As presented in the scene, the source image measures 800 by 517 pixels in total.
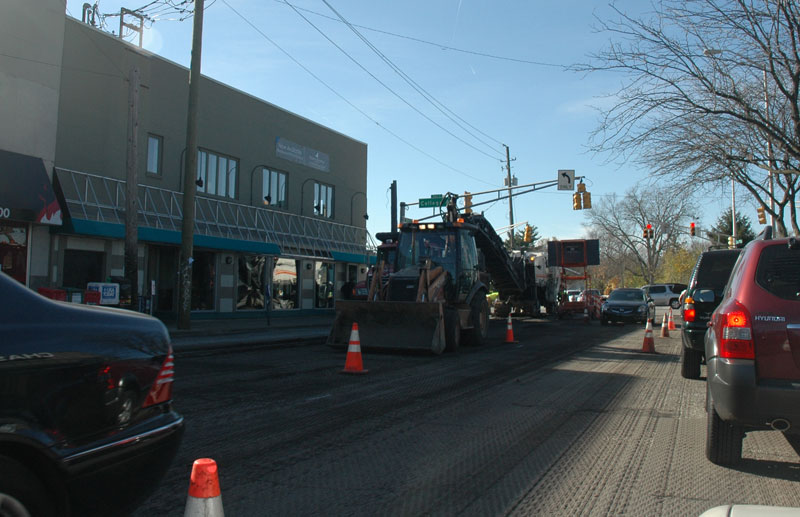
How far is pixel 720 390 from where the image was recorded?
4.54m

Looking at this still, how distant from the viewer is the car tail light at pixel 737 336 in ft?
14.7

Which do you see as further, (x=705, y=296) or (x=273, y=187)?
(x=273, y=187)

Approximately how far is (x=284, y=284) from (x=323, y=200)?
5954mm

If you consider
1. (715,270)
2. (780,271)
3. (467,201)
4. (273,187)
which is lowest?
(780,271)

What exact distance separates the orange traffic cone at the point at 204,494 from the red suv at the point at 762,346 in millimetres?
3695

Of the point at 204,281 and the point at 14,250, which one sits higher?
the point at 14,250

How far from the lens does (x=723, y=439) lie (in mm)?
5016

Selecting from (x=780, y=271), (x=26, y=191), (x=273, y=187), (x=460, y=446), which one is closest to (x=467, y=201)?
(x=273, y=187)

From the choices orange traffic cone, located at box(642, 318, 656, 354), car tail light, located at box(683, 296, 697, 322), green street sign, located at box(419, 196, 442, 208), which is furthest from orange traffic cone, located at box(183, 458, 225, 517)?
green street sign, located at box(419, 196, 442, 208)

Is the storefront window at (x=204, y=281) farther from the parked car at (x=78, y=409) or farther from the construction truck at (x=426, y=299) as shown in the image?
the parked car at (x=78, y=409)

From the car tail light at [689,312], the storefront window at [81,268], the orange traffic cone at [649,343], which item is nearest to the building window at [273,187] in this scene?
the storefront window at [81,268]

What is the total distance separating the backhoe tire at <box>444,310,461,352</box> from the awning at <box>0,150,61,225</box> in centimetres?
1168

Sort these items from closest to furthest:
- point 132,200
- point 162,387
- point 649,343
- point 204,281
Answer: point 162,387 → point 649,343 → point 132,200 → point 204,281

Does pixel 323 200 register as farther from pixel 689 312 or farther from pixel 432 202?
→ pixel 689 312
